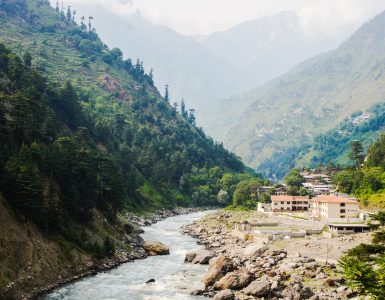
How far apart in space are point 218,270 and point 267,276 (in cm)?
773

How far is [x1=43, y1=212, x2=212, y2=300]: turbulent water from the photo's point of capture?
71438 millimetres

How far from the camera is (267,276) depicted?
77562 mm

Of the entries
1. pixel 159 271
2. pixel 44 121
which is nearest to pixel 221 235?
pixel 159 271

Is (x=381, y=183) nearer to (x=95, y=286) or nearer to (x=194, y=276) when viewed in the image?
(x=194, y=276)

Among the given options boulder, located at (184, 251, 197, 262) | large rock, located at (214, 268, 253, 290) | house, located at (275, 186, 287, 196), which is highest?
house, located at (275, 186, 287, 196)

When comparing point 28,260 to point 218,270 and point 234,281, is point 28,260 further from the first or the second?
point 234,281

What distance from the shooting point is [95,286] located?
→ 75375 millimetres

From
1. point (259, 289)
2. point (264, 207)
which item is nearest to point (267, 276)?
point (259, 289)

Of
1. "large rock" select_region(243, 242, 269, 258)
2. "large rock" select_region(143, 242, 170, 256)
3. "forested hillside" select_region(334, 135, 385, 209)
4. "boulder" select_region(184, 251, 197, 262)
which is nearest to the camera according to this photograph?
"large rock" select_region(243, 242, 269, 258)

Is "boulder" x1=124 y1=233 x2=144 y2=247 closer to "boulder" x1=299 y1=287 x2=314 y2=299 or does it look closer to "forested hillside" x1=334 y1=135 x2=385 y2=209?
"boulder" x1=299 y1=287 x2=314 y2=299

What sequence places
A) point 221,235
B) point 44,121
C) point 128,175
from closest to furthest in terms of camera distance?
point 44,121 → point 221,235 → point 128,175

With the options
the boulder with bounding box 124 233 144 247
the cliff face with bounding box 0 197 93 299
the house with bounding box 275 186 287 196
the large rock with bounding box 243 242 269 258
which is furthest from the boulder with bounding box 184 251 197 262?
the house with bounding box 275 186 287 196

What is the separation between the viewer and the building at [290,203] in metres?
166

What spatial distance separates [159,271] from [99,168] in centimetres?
3508
